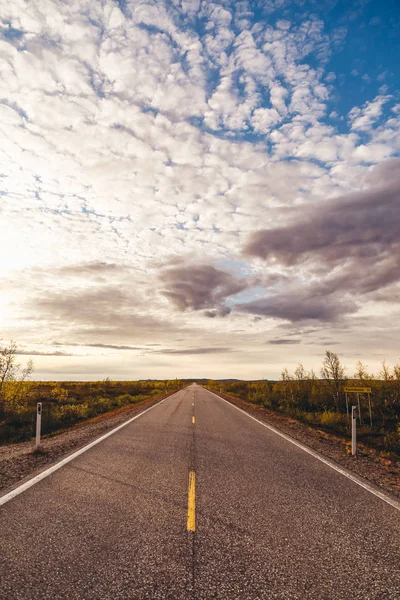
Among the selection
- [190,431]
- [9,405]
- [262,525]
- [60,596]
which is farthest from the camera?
[9,405]

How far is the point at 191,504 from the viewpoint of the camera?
5395 mm

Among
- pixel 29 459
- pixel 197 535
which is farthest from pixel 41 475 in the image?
pixel 197 535

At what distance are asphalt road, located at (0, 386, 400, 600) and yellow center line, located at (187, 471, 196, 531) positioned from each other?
1.2 inches

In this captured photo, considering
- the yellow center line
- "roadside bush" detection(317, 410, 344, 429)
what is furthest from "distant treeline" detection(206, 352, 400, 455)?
the yellow center line

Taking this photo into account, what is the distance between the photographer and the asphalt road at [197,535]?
3314 millimetres

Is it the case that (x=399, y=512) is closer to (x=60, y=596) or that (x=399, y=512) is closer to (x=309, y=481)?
(x=309, y=481)

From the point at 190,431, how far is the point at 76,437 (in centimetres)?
385

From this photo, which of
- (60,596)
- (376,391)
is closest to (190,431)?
(60,596)

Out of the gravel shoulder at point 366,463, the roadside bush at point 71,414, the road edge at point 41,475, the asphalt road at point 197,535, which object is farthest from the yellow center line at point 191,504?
the roadside bush at point 71,414

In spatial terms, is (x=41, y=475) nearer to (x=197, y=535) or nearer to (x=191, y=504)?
(x=191, y=504)

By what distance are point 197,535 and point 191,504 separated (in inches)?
43.1

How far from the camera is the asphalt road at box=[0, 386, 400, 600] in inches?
130

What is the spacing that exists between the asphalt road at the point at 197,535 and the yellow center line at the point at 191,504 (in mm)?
31

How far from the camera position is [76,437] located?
38.0ft
